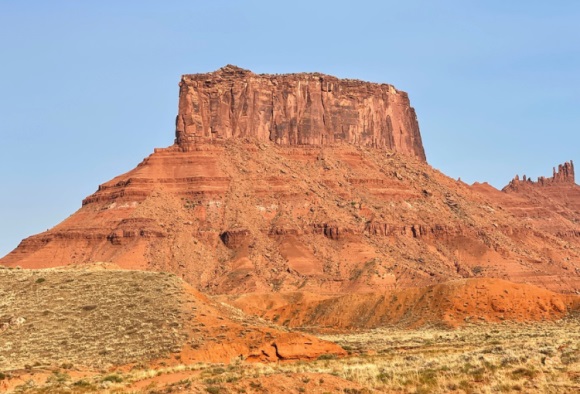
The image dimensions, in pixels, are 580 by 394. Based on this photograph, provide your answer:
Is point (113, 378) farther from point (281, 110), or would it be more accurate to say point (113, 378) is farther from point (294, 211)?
point (281, 110)

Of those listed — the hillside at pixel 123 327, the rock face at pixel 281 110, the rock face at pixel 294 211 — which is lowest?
the hillside at pixel 123 327

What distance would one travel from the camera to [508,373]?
30547 millimetres

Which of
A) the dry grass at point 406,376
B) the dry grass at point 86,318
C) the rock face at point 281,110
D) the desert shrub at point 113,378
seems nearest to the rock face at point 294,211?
the rock face at point 281,110

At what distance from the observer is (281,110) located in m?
172

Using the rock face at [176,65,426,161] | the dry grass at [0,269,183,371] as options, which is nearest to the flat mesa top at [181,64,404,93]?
the rock face at [176,65,426,161]

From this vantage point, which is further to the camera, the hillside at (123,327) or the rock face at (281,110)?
the rock face at (281,110)

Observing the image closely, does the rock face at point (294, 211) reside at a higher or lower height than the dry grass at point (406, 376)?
higher

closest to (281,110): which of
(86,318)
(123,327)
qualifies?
(86,318)

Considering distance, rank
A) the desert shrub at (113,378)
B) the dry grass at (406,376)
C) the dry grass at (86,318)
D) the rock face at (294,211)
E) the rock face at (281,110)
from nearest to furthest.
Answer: the dry grass at (406,376) → the desert shrub at (113,378) → the dry grass at (86,318) → the rock face at (294,211) → the rock face at (281,110)

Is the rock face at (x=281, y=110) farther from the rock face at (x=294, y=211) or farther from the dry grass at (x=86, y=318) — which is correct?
the dry grass at (x=86, y=318)

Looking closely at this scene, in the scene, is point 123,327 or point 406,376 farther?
point 123,327

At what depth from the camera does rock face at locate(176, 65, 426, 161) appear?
16810cm

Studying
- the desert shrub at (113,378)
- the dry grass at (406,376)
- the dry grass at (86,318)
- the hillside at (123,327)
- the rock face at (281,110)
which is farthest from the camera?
the rock face at (281,110)

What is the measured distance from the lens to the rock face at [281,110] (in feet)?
552
